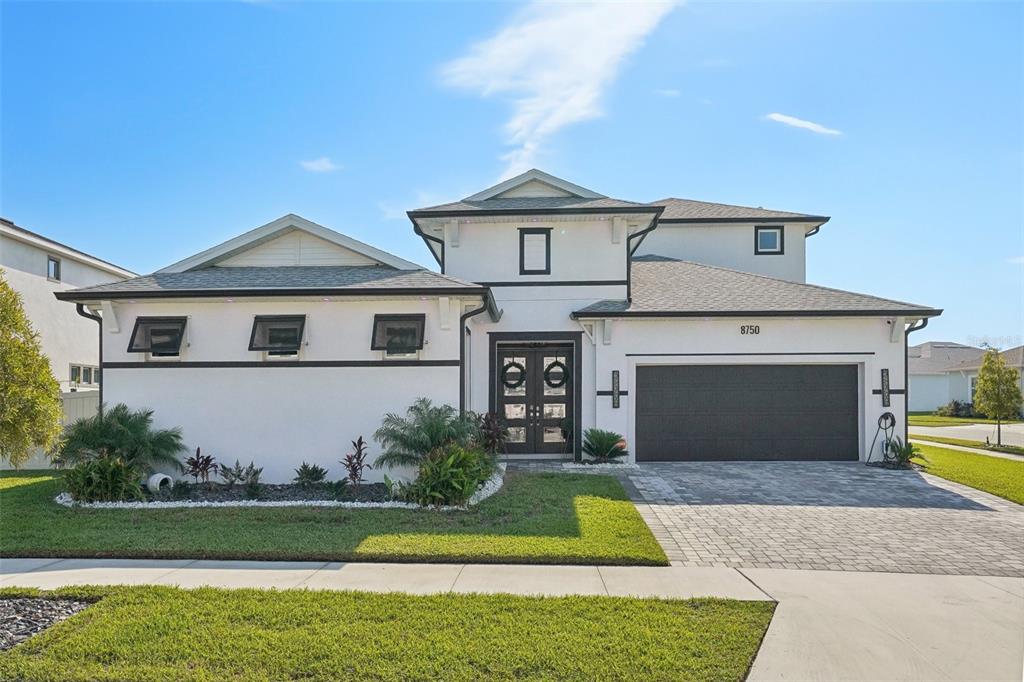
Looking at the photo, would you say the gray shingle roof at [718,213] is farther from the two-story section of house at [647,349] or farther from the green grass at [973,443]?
the green grass at [973,443]

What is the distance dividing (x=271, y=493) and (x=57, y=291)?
34.5 ft

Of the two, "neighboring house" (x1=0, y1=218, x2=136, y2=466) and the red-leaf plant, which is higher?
"neighboring house" (x1=0, y1=218, x2=136, y2=466)

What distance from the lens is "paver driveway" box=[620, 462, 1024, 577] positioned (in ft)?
20.4

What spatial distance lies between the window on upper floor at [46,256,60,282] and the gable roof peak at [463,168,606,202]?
14.2m

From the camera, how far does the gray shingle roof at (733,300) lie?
12234 mm

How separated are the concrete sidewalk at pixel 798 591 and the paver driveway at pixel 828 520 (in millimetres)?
462

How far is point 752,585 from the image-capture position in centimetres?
540

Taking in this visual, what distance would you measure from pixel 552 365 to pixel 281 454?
6.00m

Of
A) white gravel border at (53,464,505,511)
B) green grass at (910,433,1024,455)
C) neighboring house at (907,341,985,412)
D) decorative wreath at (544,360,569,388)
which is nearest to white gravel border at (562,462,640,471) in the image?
decorative wreath at (544,360,569,388)

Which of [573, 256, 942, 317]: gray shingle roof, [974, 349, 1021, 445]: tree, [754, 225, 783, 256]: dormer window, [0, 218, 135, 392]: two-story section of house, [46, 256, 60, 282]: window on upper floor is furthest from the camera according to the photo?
[754, 225, 783, 256]: dormer window

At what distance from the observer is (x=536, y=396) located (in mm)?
13133

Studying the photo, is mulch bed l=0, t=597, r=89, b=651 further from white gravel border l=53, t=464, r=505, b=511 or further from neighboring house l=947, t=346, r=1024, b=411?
neighboring house l=947, t=346, r=1024, b=411

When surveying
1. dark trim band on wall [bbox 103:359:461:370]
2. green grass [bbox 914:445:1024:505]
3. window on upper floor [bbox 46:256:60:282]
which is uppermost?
window on upper floor [bbox 46:256:60:282]

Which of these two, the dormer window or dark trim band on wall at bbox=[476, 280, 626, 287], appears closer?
dark trim band on wall at bbox=[476, 280, 626, 287]
